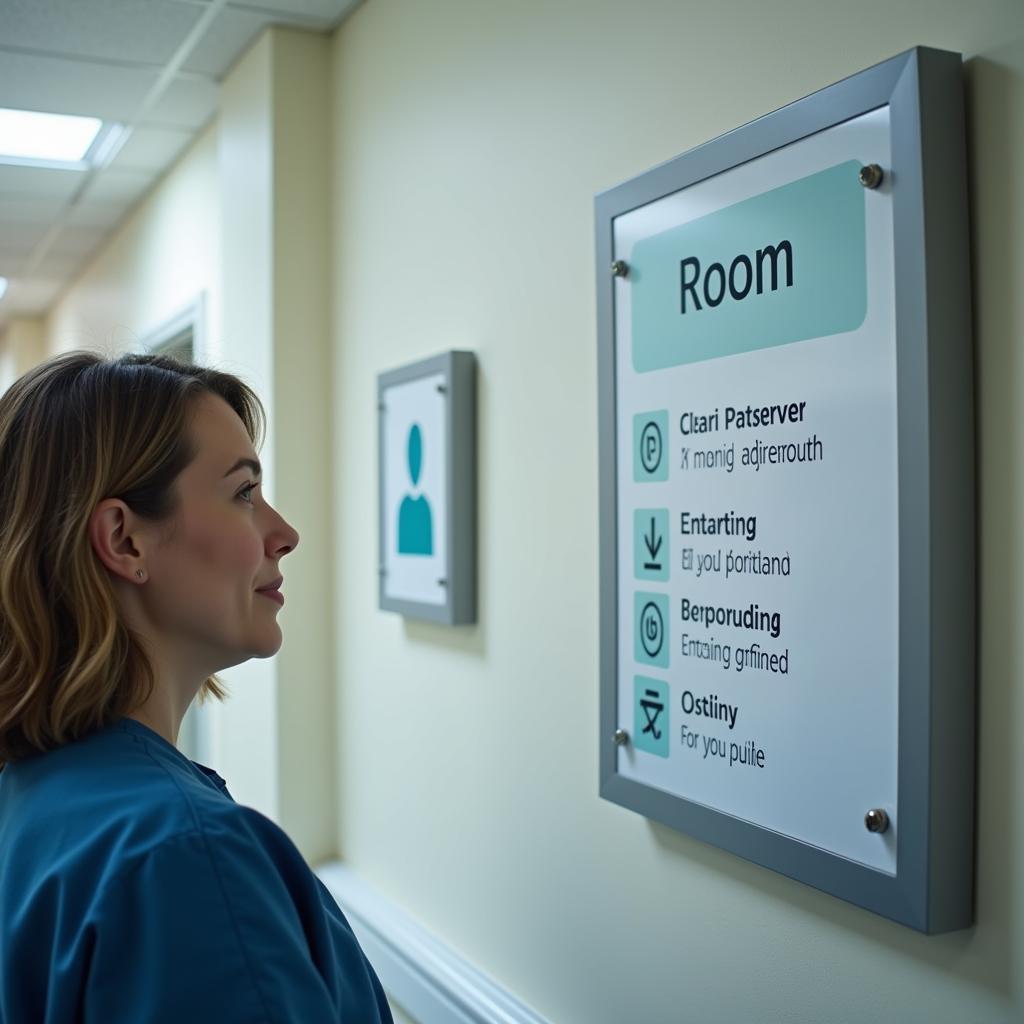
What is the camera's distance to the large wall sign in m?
0.92

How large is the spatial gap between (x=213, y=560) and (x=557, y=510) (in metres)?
A: 0.67

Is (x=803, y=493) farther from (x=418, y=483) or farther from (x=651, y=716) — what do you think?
(x=418, y=483)

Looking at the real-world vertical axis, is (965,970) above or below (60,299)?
below

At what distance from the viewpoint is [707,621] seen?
3.90 ft

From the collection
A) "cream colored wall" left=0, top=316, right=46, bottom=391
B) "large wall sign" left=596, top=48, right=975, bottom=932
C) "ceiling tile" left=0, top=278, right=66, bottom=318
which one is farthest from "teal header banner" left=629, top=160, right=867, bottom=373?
"cream colored wall" left=0, top=316, right=46, bottom=391

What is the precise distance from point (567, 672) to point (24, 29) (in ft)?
5.81

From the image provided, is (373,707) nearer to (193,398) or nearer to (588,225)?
(588,225)

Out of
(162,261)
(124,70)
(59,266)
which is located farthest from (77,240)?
(124,70)

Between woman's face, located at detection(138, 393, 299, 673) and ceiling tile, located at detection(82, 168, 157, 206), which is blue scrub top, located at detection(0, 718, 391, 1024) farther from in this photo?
ceiling tile, located at detection(82, 168, 157, 206)

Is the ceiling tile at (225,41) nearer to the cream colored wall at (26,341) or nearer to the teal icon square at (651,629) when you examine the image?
the teal icon square at (651,629)

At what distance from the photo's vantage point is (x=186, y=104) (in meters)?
2.79

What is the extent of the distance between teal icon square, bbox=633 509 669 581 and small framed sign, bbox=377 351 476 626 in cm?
52

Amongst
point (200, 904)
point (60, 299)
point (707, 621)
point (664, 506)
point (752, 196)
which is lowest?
point (200, 904)

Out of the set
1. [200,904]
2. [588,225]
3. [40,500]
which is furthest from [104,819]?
[588,225]
